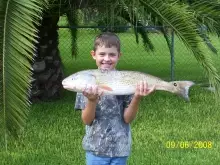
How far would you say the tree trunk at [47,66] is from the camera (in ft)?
27.6

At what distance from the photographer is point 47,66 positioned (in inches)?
335

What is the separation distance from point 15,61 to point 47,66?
180 inches

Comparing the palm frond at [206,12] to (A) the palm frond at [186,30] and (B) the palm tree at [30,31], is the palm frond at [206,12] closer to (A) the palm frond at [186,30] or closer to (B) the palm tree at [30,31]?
(B) the palm tree at [30,31]

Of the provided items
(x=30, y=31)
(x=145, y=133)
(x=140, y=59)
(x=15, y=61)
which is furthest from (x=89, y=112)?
(x=140, y=59)

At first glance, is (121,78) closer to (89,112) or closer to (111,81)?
(111,81)

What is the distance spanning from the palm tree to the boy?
86 cm

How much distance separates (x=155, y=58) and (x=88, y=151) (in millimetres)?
13423

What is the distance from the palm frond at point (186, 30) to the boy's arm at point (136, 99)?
1891 mm

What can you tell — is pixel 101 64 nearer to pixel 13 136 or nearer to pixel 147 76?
pixel 147 76

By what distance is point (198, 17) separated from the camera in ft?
22.1

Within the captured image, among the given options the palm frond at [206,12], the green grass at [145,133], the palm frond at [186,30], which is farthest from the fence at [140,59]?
the palm frond at [186,30]

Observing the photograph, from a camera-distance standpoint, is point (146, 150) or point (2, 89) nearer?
point (2, 89)

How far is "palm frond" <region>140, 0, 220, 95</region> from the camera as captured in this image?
4895 mm

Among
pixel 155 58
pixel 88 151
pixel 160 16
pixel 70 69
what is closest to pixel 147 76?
pixel 88 151
